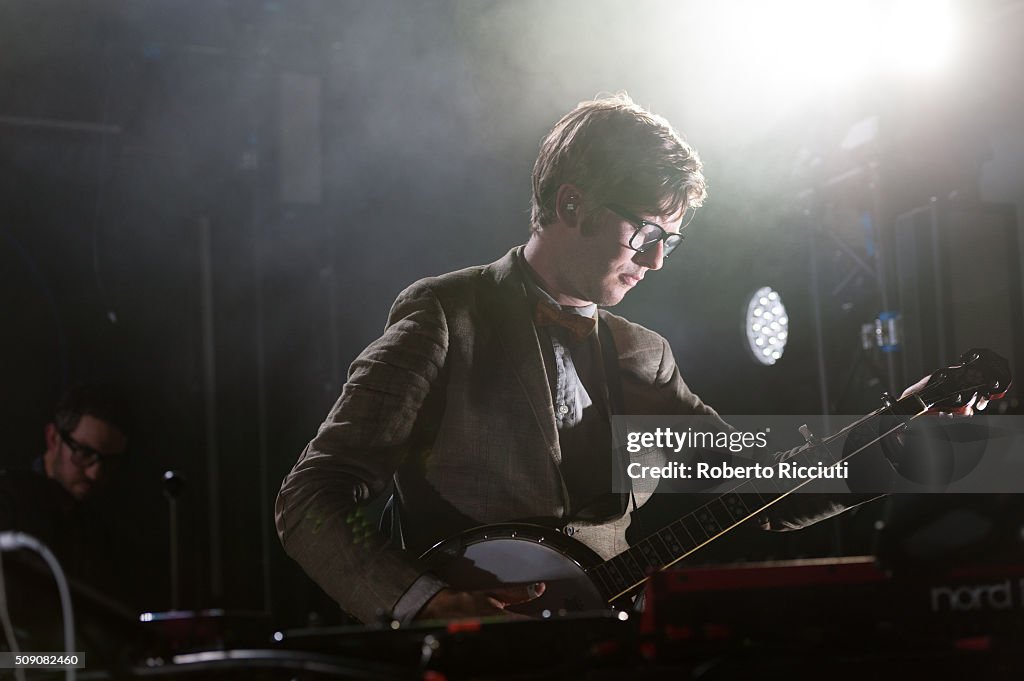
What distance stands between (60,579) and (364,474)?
1.39 m

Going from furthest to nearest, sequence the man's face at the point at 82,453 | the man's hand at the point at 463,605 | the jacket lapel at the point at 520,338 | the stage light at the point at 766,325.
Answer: the stage light at the point at 766,325
the man's face at the point at 82,453
the jacket lapel at the point at 520,338
the man's hand at the point at 463,605

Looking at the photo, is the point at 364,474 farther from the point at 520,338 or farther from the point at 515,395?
the point at 520,338

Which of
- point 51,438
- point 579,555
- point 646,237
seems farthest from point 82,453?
point 646,237

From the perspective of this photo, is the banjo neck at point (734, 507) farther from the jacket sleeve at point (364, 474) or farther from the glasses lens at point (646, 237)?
the glasses lens at point (646, 237)

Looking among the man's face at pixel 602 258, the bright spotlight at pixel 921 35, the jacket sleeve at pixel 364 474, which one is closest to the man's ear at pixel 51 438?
the jacket sleeve at pixel 364 474

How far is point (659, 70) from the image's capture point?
11.8 ft

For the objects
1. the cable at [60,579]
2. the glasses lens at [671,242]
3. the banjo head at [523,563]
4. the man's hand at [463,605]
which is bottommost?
the man's hand at [463,605]

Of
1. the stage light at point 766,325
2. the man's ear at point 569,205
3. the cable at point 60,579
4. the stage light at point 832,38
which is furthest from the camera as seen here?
the stage light at point 766,325

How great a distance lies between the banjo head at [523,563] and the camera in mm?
2291

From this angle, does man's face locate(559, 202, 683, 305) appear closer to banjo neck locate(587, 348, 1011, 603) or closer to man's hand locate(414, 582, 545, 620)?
banjo neck locate(587, 348, 1011, 603)

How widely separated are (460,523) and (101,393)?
4.97 feet

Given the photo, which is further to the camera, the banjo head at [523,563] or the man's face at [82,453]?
the man's face at [82,453]

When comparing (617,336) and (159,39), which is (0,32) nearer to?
(159,39)

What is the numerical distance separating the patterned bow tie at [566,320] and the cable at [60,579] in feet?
5.87
